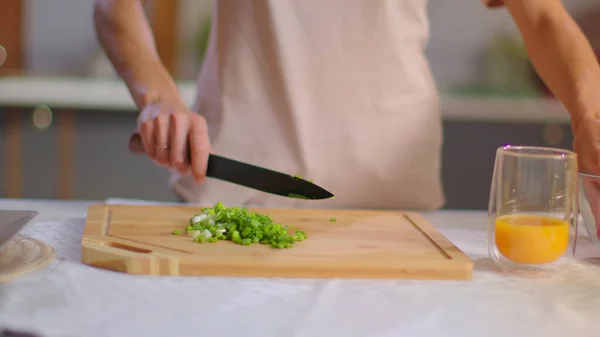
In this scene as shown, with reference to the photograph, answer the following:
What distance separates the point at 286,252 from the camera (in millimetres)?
881

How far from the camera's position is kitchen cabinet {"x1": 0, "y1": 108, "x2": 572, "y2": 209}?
105 inches

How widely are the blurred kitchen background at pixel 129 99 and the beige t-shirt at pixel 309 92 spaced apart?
49.4 inches

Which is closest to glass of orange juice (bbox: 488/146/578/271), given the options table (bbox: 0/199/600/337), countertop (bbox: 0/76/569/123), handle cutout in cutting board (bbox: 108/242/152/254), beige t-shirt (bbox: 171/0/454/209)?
table (bbox: 0/199/600/337)

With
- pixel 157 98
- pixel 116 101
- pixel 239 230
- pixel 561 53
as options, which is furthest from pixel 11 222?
pixel 116 101

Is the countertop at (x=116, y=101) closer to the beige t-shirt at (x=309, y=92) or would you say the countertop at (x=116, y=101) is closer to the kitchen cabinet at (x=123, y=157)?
the kitchen cabinet at (x=123, y=157)

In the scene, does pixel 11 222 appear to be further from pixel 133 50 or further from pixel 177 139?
pixel 133 50

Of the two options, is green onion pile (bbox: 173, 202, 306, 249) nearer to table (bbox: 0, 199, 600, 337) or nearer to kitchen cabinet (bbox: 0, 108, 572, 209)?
table (bbox: 0, 199, 600, 337)

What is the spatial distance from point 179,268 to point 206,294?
0.26ft

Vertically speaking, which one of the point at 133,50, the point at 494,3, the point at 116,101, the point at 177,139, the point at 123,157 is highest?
the point at 494,3

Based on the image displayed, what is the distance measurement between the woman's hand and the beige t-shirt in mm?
311

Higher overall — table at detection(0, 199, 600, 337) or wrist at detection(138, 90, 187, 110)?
wrist at detection(138, 90, 187, 110)

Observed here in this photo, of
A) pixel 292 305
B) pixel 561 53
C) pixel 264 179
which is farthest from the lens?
pixel 561 53

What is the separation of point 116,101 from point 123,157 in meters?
0.23

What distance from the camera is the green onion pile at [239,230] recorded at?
0.92 metres
